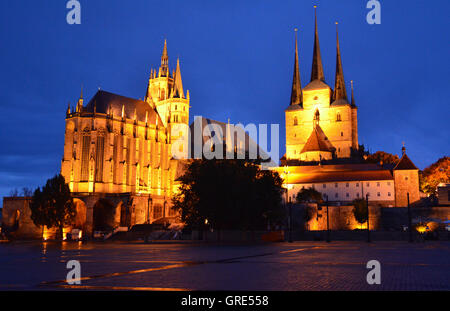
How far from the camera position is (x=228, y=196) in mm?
41656

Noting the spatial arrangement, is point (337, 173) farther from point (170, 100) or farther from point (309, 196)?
point (170, 100)

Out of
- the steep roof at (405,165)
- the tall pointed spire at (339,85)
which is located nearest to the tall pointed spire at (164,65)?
the tall pointed spire at (339,85)

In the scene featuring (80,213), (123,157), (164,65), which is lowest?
(80,213)

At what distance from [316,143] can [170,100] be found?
33801 millimetres

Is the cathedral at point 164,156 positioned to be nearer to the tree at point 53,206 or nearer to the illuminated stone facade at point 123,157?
the illuminated stone facade at point 123,157

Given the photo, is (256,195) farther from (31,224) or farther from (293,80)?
(293,80)

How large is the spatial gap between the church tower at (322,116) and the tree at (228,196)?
207 feet

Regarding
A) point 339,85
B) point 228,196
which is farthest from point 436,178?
point 228,196

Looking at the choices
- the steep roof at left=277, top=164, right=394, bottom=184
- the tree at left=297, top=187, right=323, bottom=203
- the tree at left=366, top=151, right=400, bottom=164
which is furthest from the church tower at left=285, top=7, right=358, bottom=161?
the tree at left=297, top=187, right=323, bottom=203

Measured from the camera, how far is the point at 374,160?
107 m

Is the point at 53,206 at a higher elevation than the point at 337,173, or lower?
lower
